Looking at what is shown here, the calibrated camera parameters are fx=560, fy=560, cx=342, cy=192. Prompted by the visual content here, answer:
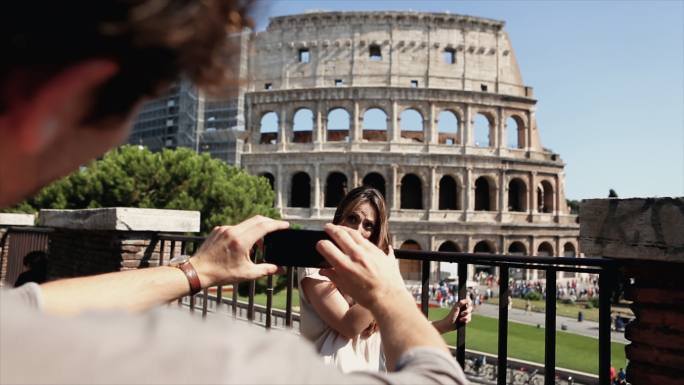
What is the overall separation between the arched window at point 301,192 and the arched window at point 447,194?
883cm

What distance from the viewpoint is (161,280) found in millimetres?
1650

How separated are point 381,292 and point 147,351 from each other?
67 centimetres

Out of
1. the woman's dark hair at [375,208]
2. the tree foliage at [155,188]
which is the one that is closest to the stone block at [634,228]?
the woman's dark hair at [375,208]

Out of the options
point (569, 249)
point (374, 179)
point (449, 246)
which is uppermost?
point (374, 179)

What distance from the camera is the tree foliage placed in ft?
79.3

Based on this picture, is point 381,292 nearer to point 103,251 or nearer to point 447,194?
point 103,251

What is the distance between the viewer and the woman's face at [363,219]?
2990mm

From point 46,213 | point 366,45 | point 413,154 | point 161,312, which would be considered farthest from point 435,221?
point 161,312

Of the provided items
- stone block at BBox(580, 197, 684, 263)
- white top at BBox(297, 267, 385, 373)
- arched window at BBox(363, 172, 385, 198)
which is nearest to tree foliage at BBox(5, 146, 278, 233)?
arched window at BBox(363, 172, 385, 198)

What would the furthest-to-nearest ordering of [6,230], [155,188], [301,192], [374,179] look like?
[301,192] < [374,179] < [155,188] < [6,230]

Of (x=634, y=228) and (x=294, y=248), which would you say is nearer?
(x=294, y=248)

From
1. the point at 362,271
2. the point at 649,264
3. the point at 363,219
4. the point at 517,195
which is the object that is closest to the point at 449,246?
the point at 517,195

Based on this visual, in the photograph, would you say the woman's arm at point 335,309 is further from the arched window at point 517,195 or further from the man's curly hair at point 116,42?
the arched window at point 517,195

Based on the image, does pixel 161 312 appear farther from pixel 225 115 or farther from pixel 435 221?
pixel 225 115
